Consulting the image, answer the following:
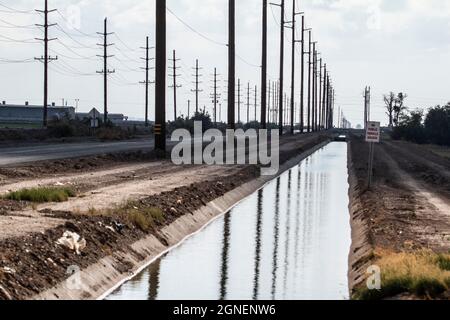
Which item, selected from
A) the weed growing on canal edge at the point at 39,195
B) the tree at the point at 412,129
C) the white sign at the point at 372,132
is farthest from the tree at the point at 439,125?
the weed growing on canal edge at the point at 39,195

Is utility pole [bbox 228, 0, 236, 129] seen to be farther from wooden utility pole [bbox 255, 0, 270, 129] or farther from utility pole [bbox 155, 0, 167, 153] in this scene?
utility pole [bbox 155, 0, 167, 153]

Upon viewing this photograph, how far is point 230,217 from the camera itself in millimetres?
29672

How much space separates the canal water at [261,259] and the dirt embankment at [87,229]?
2.61 feet

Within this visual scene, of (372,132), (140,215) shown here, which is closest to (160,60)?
(372,132)

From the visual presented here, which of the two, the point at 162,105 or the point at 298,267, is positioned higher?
the point at 162,105

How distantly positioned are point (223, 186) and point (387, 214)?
10370 millimetres

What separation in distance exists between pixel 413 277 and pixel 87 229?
7513mm

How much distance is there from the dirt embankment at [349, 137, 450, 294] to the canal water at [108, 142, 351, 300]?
470mm

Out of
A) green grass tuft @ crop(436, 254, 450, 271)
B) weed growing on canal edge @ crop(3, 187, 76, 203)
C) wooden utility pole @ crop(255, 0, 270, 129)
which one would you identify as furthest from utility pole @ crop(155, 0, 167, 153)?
wooden utility pole @ crop(255, 0, 270, 129)

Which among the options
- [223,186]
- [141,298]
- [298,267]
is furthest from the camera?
[223,186]

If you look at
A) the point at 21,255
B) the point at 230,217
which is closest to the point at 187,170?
the point at 230,217

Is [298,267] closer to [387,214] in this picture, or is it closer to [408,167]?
[387,214]
